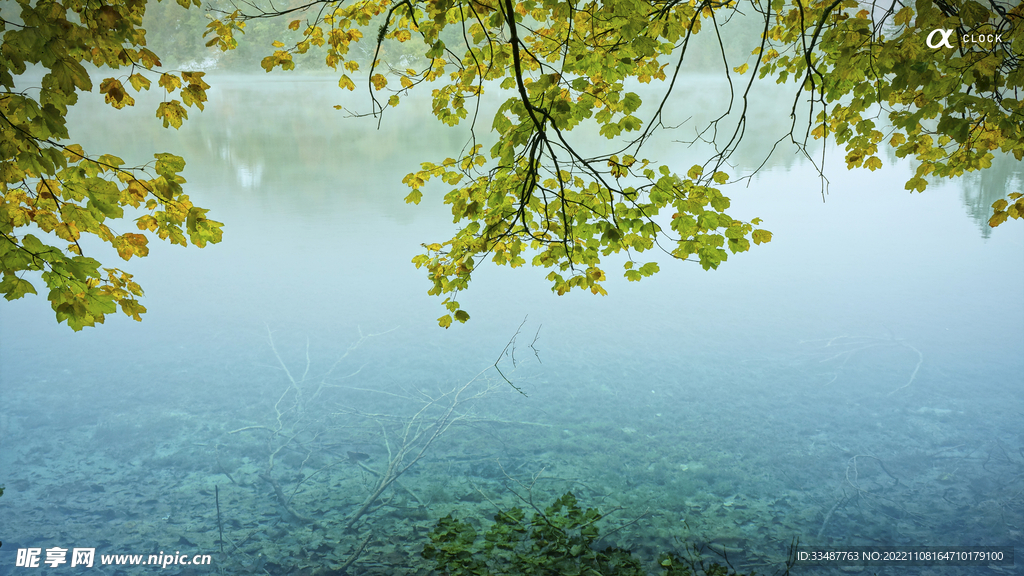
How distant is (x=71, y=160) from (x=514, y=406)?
8.44 ft

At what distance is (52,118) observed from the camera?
5.74 feet

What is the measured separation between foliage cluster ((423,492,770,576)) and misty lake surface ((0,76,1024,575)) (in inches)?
3.5

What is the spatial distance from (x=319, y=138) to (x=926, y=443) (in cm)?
1498

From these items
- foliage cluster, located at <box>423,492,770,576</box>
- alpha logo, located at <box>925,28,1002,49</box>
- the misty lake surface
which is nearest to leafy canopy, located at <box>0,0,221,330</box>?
the misty lake surface

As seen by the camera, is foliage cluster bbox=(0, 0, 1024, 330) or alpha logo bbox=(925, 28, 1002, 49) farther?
alpha logo bbox=(925, 28, 1002, 49)

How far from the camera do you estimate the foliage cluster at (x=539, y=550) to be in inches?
102

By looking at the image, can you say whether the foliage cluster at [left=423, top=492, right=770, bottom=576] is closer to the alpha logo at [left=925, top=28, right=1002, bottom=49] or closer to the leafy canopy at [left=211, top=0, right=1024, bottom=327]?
the leafy canopy at [left=211, top=0, right=1024, bottom=327]

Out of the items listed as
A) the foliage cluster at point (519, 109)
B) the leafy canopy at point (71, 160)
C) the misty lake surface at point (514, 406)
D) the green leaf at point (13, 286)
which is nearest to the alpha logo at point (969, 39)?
the foliage cluster at point (519, 109)

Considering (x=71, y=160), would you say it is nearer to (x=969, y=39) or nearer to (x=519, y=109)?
(x=519, y=109)

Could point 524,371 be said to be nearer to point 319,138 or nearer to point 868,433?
point 868,433

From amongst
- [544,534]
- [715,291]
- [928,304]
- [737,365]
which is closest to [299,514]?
[544,534]

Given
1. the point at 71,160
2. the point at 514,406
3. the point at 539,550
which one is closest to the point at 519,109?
the point at 71,160

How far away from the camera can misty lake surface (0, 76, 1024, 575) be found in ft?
9.41

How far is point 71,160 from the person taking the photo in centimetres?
212
